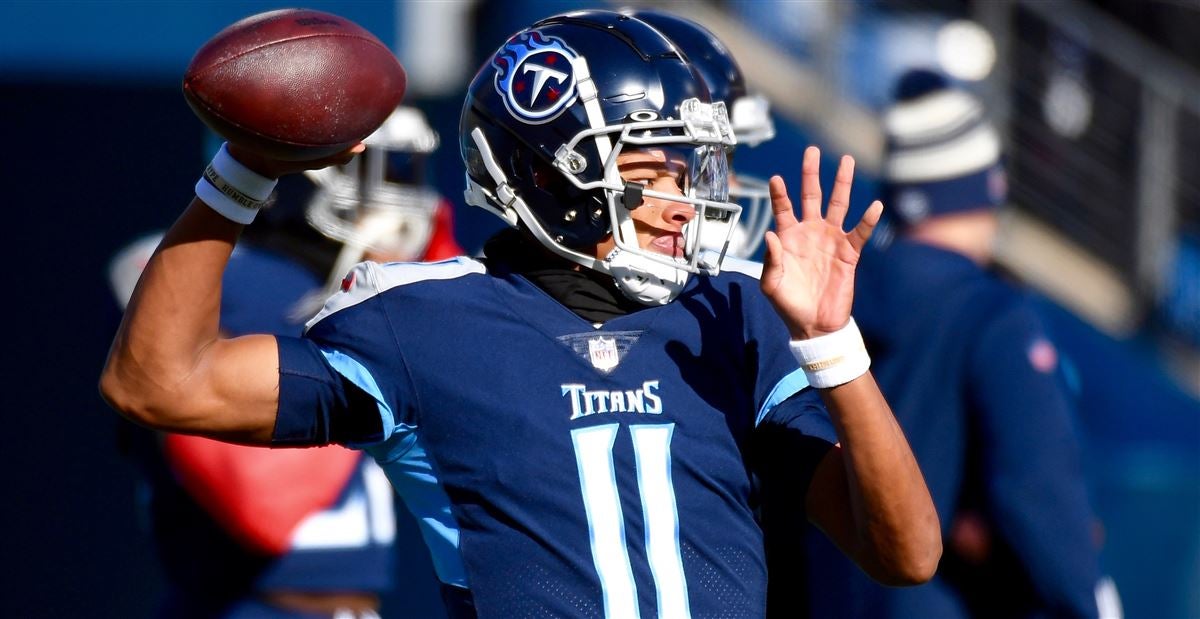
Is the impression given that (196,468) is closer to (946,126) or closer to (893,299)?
(893,299)

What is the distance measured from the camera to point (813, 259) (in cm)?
203

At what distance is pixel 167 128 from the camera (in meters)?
5.04

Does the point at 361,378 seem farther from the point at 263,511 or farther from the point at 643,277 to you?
the point at 263,511

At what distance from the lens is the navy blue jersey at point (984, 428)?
3.08 metres

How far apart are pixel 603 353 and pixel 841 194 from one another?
418 mm

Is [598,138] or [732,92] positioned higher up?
[598,138]

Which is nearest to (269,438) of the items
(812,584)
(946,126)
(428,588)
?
(812,584)

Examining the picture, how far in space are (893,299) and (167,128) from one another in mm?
2823

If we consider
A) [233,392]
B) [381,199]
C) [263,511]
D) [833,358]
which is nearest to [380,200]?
[381,199]

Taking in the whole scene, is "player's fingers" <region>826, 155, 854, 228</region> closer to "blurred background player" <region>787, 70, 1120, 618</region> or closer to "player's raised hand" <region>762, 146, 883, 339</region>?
"player's raised hand" <region>762, 146, 883, 339</region>

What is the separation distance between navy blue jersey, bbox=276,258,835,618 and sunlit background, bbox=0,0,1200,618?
149 cm

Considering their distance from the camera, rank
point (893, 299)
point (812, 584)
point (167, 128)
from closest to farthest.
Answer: point (812, 584) → point (893, 299) → point (167, 128)

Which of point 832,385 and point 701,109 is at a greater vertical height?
point 701,109

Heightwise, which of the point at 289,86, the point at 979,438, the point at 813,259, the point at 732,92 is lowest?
the point at 979,438
